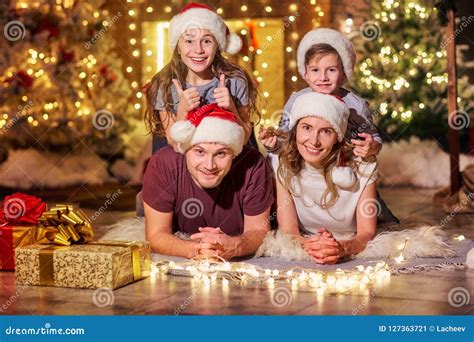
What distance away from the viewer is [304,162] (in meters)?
3.72

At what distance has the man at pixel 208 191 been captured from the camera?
347 centimetres

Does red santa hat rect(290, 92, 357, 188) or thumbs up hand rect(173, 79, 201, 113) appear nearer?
red santa hat rect(290, 92, 357, 188)

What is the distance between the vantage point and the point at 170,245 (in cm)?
353

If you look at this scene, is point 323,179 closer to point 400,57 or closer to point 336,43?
point 336,43

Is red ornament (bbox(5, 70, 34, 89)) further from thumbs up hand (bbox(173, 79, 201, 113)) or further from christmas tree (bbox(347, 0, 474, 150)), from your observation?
thumbs up hand (bbox(173, 79, 201, 113))

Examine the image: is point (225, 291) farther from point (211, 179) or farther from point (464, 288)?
point (464, 288)

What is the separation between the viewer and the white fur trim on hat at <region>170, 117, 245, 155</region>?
3.46 meters

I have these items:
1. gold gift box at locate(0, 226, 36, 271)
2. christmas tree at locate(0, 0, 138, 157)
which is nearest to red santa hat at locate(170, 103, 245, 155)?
gold gift box at locate(0, 226, 36, 271)

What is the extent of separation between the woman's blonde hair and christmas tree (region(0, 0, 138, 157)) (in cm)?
247

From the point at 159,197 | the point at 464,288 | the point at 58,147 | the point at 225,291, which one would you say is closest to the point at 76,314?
the point at 225,291

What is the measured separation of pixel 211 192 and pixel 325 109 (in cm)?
56

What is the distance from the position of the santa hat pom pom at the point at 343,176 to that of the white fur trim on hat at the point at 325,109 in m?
0.13

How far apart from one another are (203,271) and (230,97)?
32.1 inches

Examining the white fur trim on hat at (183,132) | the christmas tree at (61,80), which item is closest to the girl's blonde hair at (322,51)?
the white fur trim on hat at (183,132)
